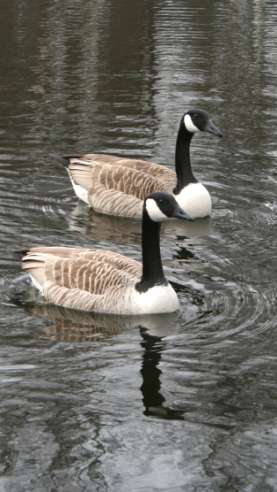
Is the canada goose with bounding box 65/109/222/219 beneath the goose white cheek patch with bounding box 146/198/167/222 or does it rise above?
beneath

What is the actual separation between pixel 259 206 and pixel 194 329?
4524 mm

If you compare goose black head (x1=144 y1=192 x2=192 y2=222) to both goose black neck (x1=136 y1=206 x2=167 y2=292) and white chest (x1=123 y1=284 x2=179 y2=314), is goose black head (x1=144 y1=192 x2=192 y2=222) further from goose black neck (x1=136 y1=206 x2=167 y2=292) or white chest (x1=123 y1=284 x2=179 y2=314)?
white chest (x1=123 y1=284 x2=179 y2=314)

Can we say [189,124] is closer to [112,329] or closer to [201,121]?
[201,121]

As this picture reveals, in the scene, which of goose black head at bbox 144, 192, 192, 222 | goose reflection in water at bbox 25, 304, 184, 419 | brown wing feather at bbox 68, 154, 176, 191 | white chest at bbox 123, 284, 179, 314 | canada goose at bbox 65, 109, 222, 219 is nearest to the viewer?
goose reflection in water at bbox 25, 304, 184, 419

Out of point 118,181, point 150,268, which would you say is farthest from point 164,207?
point 118,181

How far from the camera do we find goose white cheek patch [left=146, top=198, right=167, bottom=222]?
11289 millimetres

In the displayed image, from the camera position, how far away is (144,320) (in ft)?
36.5

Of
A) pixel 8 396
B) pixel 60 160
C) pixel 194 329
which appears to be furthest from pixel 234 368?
pixel 60 160

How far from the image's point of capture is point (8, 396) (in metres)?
9.31

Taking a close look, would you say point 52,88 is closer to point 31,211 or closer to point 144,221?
point 31,211

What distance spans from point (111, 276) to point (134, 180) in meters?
3.94

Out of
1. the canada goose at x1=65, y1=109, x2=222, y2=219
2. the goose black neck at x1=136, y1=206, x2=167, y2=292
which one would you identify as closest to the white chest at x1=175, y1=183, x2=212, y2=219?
the canada goose at x1=65, y1=109, x2=222, y2=219

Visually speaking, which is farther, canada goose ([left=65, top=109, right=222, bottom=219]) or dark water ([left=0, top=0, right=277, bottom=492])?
canada goose ([left=65, top=109, right=222, bottom=219])

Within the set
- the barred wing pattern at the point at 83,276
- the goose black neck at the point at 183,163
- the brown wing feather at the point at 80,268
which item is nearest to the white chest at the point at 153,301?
the barred wing pattern at the point at 83,276
